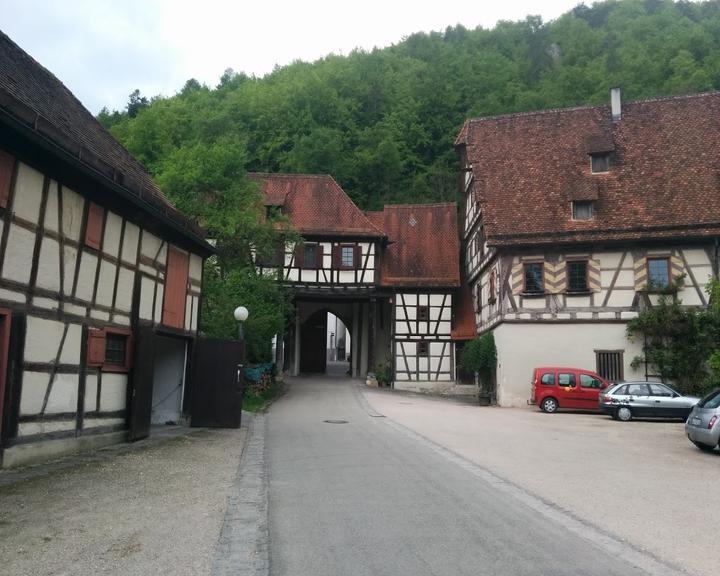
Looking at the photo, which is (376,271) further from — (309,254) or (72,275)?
(72,275)

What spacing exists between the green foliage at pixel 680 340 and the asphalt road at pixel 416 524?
51.0 ft

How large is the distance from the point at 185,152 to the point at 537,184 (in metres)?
14.7

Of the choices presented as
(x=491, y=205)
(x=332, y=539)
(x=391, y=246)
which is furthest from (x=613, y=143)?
(x=332, y=539)

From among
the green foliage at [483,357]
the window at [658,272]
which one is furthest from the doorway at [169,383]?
the window at [658,272]

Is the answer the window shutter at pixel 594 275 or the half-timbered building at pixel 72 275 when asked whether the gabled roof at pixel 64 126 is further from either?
the window shutter at pixel 594 275

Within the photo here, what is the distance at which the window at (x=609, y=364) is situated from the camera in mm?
25484

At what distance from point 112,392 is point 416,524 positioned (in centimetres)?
787

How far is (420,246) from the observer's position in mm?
37938

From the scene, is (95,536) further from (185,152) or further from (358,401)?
(185,152)

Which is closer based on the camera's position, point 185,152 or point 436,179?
point 185,152

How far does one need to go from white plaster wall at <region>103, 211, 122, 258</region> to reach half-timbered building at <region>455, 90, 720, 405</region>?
1717 cm

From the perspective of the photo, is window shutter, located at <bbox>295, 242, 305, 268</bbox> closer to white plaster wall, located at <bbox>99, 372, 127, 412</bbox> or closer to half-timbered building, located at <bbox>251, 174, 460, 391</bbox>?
half-timbered building, located at <bbox>251, 174, 460, 391</bbox>

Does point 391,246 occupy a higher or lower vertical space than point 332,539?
higher

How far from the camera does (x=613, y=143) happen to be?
93.8ft
